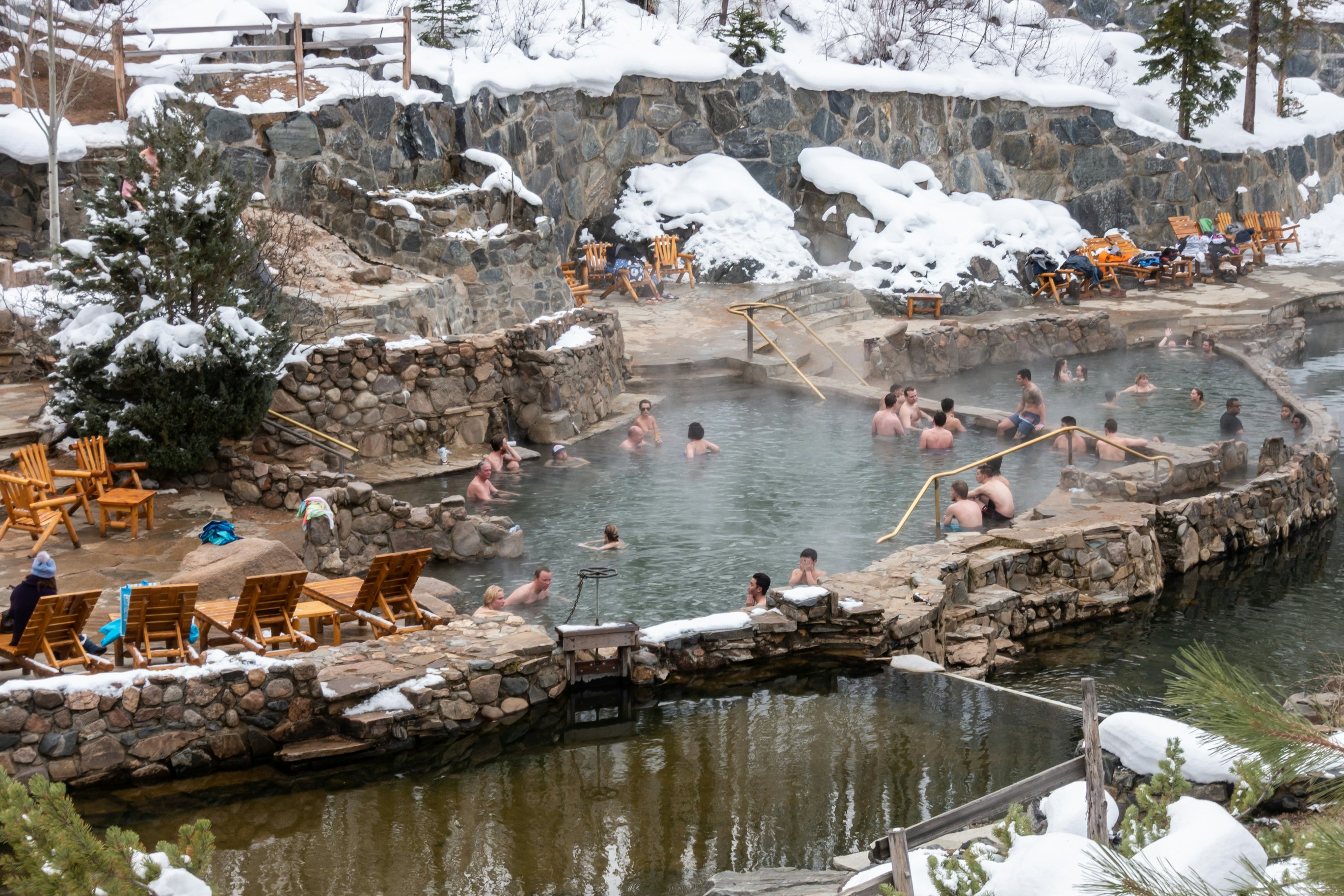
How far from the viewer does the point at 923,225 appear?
91.1 ft

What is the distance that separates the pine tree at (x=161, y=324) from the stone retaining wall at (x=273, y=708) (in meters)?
4.60

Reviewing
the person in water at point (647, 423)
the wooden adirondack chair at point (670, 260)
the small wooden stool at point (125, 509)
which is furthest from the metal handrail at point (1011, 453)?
the wooden adirondack chair at point (670, 260)

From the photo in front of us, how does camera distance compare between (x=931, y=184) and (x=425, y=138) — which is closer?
(x=425, y=138)

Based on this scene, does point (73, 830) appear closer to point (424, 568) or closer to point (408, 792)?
point (408, 792)

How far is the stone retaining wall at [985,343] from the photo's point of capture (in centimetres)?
2234

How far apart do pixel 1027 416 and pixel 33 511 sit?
12.0m

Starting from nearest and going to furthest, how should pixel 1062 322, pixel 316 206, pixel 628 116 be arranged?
pixel 316 206 < pixel 1062 322 < pixel 628 116

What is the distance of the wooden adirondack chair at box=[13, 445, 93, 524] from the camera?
1204 centimetres

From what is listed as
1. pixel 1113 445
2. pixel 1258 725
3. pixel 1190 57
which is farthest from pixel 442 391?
pixel 1190 57

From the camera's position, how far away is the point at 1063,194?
31406 mm

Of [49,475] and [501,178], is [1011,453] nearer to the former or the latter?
[501,178]

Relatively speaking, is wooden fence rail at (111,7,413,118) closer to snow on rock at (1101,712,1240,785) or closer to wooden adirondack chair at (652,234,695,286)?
wooden adirondack chair at (652,234,695,286)

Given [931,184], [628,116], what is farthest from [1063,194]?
[628,116]

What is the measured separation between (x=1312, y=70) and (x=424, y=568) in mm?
35716
